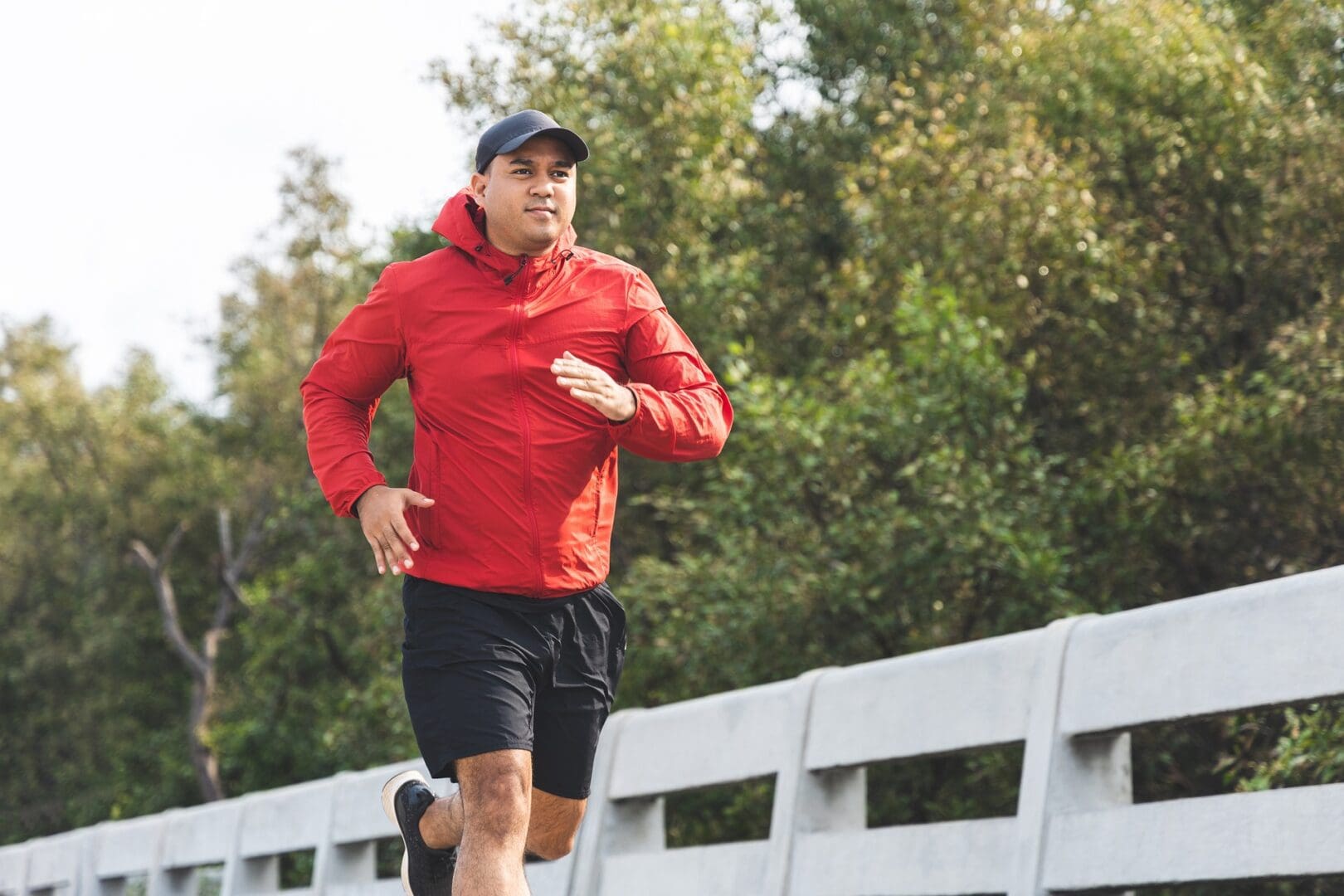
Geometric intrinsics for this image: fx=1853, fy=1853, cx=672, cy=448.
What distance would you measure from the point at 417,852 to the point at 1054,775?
1.81m

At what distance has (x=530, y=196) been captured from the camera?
461 centimetres

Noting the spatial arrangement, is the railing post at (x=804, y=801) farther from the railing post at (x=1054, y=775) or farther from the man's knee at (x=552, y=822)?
the man's knee at (x=552, y=822)

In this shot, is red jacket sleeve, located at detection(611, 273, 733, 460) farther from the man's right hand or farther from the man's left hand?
the man's right hand

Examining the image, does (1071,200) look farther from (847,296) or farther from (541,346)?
(541,346)

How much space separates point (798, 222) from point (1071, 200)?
22.9 ft

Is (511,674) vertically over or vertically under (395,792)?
over

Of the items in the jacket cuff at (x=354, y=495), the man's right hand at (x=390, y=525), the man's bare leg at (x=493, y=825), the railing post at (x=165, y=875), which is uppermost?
the railing post at (x=165, y=875)

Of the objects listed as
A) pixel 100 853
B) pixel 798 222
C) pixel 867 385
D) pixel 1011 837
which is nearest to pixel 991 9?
pixel 798 222

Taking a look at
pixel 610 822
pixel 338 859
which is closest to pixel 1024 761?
pixel 610 822

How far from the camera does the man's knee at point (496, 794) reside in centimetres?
447

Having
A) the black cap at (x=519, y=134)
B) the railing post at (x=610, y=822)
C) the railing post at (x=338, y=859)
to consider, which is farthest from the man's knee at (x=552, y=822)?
the railing post at (x=338, y=859)

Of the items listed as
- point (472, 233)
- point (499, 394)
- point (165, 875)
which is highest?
point (472, 233)

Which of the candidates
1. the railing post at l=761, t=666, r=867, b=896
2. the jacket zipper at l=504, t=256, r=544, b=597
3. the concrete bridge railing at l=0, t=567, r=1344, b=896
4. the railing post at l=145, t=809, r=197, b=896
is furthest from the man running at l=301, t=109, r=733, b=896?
the railing post at l=145, t=809, r=197, b=896

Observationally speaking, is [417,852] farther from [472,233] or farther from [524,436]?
[472,233]
